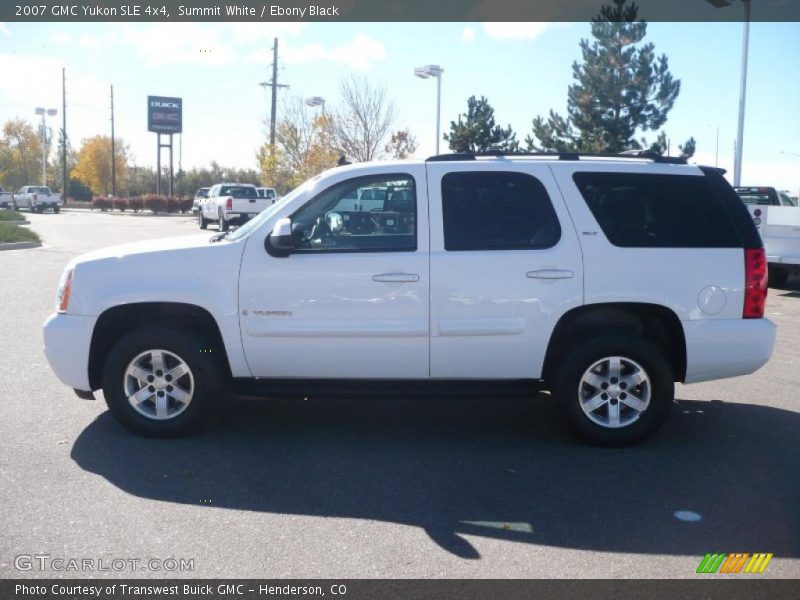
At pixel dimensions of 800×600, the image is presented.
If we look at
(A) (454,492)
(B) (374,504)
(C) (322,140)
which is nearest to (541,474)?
(A) (454,492)

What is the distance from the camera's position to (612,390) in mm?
5973

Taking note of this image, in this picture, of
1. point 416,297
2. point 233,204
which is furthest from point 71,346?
point 233,204

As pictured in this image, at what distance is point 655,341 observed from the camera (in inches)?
244

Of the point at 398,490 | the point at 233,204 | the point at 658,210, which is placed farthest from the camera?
the point at 233,204

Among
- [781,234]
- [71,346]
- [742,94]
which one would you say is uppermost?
[742,94]

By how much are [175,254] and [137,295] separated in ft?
1.26

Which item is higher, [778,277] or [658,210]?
[658,210]

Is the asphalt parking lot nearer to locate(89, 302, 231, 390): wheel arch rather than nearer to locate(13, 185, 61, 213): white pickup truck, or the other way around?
locate(89, 302, 231, 390): wheel arch

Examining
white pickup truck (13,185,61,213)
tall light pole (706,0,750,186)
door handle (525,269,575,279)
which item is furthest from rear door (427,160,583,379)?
white pickup truck (13,185,61,213)

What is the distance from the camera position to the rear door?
19.0 feet

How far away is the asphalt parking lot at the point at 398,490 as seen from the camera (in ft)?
13.8

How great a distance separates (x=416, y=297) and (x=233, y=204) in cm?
2723

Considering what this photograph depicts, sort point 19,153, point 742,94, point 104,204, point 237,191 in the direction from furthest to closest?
point 19,153
point 104,204
point 237,191
point 742,94

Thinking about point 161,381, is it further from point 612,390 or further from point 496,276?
point 612,390
